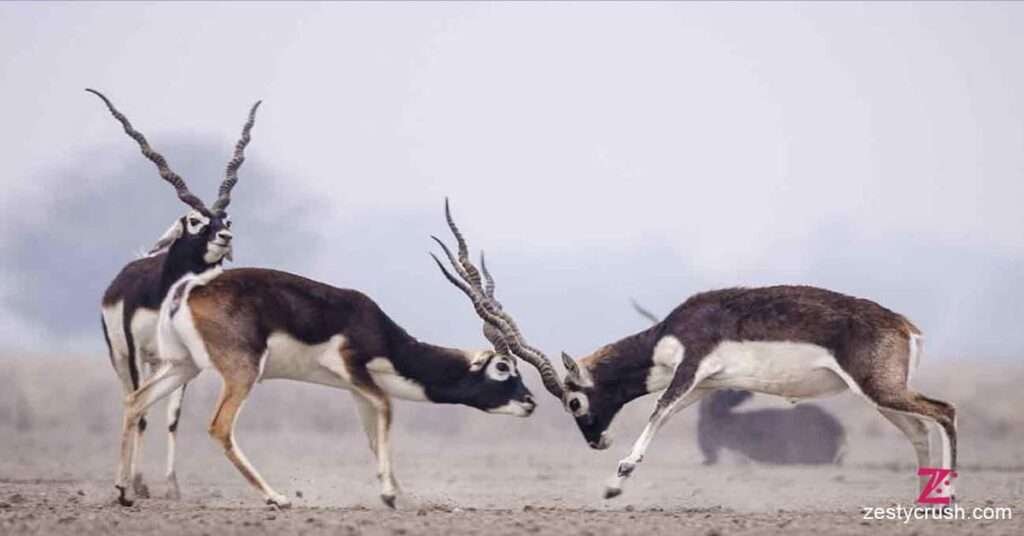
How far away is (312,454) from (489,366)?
1370cm

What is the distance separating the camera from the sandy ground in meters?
15.5

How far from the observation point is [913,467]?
27.0 m

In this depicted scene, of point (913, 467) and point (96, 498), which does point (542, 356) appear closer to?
point (96, 498)

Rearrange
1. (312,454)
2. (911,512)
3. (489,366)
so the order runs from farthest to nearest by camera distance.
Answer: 1. (312,454)
2. (489,366)
3. (911,512)

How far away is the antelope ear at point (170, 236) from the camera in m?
18.4

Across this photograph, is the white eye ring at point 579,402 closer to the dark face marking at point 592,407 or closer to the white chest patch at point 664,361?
the dark face marking at point 592,407

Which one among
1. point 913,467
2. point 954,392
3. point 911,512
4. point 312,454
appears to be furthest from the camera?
point 954,392

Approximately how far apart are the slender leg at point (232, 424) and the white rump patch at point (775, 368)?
12.9ft

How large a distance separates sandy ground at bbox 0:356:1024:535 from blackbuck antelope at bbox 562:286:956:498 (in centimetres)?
96

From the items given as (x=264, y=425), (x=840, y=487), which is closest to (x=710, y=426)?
(x=840, y=487)

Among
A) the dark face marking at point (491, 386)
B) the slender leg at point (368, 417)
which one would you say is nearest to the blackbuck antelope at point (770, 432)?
the dark face marking at point (491, 386)

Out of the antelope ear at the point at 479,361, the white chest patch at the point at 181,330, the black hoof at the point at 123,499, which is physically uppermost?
the white chest patch at the point at 181,330

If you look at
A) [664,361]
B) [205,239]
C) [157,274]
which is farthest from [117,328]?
[664,361]

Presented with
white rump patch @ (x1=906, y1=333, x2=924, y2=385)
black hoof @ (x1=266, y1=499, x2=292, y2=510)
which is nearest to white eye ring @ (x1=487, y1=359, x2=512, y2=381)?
black hoof @ (x1=266, y1=499, x2=292, y2=510)
